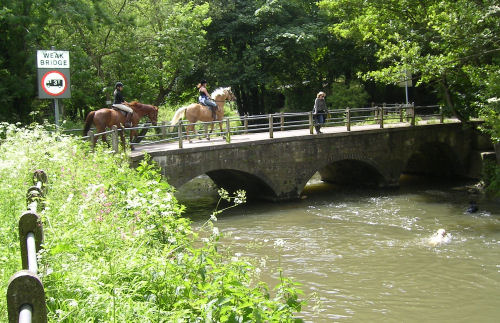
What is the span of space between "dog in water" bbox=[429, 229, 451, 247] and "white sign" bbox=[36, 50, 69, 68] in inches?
377

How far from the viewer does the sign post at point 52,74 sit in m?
10.4

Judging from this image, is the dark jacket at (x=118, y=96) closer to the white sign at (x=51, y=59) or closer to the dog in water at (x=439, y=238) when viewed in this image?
the white sign at (x=51, y=59)

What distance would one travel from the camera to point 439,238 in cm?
1381

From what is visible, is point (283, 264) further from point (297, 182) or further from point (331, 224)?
point (297, 182)

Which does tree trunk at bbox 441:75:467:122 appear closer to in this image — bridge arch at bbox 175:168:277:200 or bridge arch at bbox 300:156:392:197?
bridge arch at bbox 300:156:392:197

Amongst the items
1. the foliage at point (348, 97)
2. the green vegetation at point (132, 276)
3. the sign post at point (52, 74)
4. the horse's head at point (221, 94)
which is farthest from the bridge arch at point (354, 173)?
the green vegetation at point (132, 276)

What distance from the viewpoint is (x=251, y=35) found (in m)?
31.9

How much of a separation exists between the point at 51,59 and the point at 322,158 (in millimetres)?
12656

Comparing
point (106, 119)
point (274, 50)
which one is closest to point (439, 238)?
point (106, 119)

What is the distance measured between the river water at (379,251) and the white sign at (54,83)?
478 centimetres

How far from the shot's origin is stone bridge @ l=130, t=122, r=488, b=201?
59.6 feet

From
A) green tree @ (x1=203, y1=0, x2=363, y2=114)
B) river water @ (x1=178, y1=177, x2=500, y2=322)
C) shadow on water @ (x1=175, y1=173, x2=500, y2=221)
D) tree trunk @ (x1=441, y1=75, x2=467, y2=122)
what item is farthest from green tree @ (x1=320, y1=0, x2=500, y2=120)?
green tree @ (x1=203, y1=0, x2=363, y2=114)

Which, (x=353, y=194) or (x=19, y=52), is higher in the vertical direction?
(x=19, y=52)

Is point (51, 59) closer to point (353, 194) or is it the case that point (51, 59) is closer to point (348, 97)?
point (353, 194)
